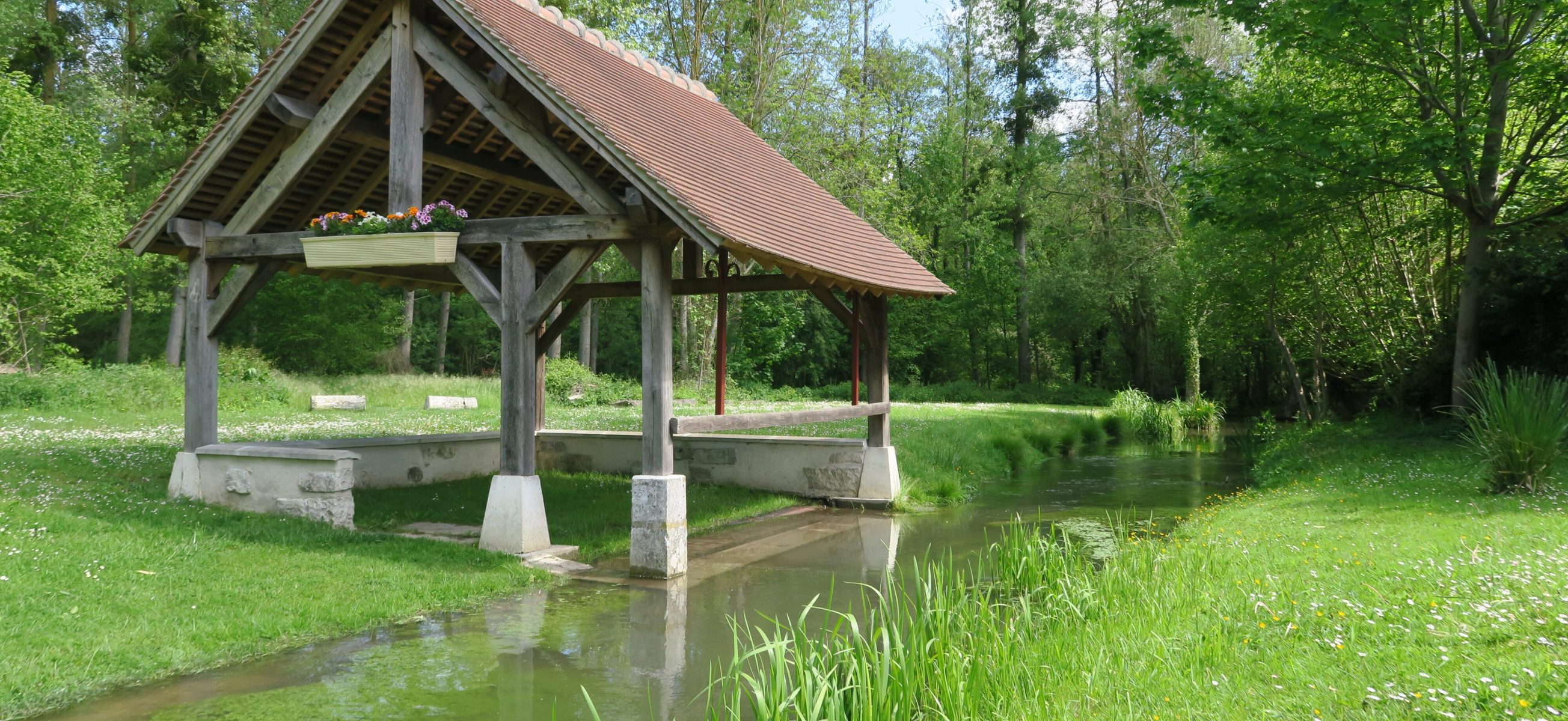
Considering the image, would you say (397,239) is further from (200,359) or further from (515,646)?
(515,646)

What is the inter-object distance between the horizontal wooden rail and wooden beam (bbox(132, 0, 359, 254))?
15.8 feet

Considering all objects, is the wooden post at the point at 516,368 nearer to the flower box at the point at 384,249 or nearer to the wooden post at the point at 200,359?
the flower box at the point at 384,249

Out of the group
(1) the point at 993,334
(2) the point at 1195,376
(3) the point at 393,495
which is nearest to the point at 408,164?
(3) the point at 393,495

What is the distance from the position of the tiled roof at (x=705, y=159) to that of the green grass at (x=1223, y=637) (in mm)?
3640

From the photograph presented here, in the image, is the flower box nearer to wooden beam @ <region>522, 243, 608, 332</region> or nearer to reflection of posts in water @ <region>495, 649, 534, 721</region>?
wooden beam @ <region>522, 243, 608, 332</region>

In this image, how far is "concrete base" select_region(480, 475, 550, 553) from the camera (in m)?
8.76

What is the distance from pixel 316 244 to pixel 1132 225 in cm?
3144

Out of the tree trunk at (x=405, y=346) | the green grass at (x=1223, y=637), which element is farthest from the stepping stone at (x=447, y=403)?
the green grass at (x=1223, y=637)

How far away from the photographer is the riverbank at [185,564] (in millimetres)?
5688

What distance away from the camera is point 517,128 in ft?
29.3

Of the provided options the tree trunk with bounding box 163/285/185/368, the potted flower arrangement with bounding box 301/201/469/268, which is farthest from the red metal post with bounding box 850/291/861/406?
the tree trunk with bounding box 163/285/185/368

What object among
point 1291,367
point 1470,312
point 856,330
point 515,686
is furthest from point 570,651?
point 1291,367

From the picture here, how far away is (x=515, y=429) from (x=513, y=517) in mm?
769

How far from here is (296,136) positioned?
9.80 m
